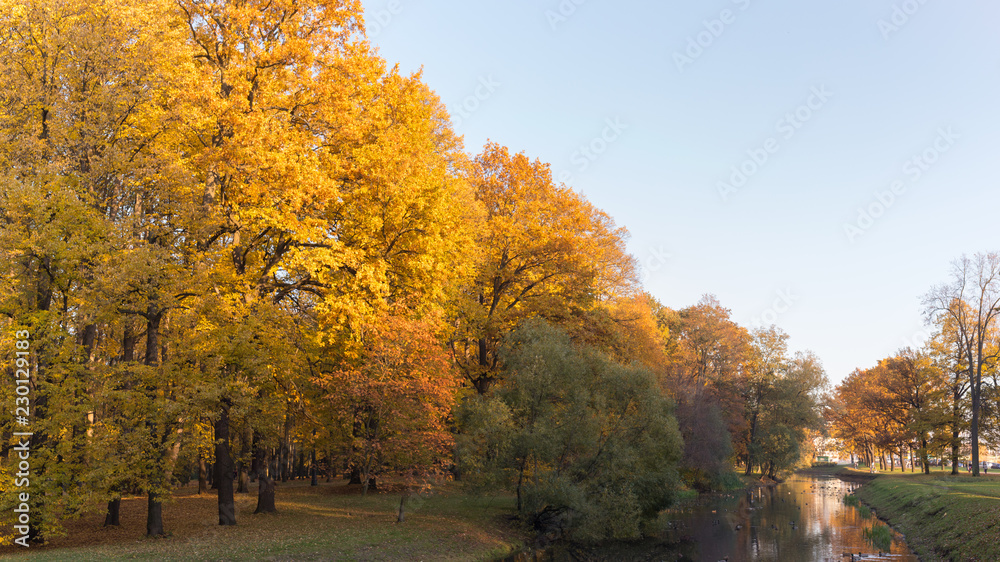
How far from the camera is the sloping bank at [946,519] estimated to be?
21.4m

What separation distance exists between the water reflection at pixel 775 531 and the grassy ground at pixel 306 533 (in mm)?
9886

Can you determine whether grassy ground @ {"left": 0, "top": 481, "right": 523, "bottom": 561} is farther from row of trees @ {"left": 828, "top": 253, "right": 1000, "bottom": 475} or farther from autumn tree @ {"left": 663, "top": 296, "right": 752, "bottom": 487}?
row of trees @ {"left": 828, "top": 253, "right": 1000, "bottom": 475}

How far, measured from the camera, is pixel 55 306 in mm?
19562

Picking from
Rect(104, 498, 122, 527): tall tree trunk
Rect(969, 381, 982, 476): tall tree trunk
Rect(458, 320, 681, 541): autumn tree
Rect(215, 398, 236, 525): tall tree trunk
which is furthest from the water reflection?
Rect(104, 498, 122, 527): tall tree trunk

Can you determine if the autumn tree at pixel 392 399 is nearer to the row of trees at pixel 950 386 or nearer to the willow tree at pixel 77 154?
the willow tree at pixel 77 154

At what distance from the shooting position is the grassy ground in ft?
58.6

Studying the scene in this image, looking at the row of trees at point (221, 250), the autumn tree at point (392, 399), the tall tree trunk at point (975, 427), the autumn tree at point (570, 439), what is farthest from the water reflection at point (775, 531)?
the autumn tree at point (392, 399)

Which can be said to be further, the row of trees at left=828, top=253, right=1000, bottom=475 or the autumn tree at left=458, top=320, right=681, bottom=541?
the row of trees at left=828, top=253, right=1000, bottom=475

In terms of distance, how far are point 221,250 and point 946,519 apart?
3315cm

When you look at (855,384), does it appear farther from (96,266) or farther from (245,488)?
(96,266)

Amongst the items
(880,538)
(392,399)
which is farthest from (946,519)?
(392,399)

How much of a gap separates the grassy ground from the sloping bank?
16768 mm

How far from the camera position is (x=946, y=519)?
27672mm

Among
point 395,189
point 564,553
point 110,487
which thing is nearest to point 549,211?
point 395,189
